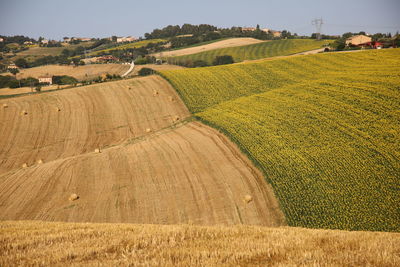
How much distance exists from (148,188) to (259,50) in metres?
103

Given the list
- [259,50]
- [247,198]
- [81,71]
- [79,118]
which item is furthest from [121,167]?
[259,50]

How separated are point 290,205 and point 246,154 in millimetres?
7368

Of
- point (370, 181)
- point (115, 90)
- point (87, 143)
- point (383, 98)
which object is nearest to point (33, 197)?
point (87, 143)

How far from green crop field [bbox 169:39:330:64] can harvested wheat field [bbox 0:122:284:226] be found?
81528 mm

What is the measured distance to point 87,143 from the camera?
34.8m

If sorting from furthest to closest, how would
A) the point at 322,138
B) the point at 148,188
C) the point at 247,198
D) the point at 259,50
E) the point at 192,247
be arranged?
the point at 259,50 → the point at 322,138 → the point at 148,188 → the point at 247,198 → the point at 192,247

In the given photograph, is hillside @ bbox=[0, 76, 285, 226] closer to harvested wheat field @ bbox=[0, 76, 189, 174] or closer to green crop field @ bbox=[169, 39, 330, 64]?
harvested wheat field @ bbox=[0, 76, 189, 174]

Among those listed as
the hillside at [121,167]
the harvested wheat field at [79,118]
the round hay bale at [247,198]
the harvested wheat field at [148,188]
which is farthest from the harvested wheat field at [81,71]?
Answer: the round hay bale at [247,198]

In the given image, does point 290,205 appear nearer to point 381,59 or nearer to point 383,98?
point 383,98

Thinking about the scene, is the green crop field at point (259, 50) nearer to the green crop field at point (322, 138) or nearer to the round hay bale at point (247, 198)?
the green crop field at point (322, 138)

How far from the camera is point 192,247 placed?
1084cm

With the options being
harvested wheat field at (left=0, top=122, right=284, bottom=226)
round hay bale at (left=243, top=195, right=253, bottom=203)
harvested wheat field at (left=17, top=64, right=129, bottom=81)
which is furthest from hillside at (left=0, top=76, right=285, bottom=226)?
harvested wheat field at (left=17, top=64, right=129, bottom=81)

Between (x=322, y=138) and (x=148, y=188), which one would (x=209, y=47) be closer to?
(x=322, y=138)

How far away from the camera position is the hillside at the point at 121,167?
20234 millimetres
